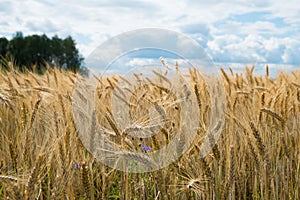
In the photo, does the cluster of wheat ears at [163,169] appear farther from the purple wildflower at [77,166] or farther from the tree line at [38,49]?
the tree line at [38,49]

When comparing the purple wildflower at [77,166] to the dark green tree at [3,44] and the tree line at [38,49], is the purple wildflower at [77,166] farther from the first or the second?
the dark green tree at [3,44]

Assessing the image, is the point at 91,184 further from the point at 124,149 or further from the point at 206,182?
the point at 206,182

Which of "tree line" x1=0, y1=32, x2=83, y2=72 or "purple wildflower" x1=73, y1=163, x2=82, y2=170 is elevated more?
"tree line" x1=0, y1=32, x2=83, y2=72

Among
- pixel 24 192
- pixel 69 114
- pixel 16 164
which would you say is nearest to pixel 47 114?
pixel 69 114

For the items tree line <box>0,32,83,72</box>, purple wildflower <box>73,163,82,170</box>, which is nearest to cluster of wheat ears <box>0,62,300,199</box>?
purple wildflower <box>73,163,82,170</box>

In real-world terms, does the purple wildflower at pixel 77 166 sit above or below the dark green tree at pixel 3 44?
below

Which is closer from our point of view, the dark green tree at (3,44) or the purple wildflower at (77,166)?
the purple wildflower at (77,166)

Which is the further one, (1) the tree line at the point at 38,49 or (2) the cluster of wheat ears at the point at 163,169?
(1) the tree line at the point at 38,49

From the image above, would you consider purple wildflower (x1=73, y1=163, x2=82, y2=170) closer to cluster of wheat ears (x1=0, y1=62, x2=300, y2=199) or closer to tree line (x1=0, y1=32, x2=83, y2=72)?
cluster of wheat ears (x1=0, y1=62, x2=300, y2=199)

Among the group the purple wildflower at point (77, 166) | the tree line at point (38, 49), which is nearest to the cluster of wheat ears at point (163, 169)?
the purple wildflower at point (77, 166)

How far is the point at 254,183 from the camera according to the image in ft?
7.32

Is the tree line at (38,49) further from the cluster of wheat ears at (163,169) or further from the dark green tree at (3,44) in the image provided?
the cluster of wheat ears at (163,169)

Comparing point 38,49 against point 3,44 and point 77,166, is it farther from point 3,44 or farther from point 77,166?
point 77,166

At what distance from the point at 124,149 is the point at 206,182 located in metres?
0.43
